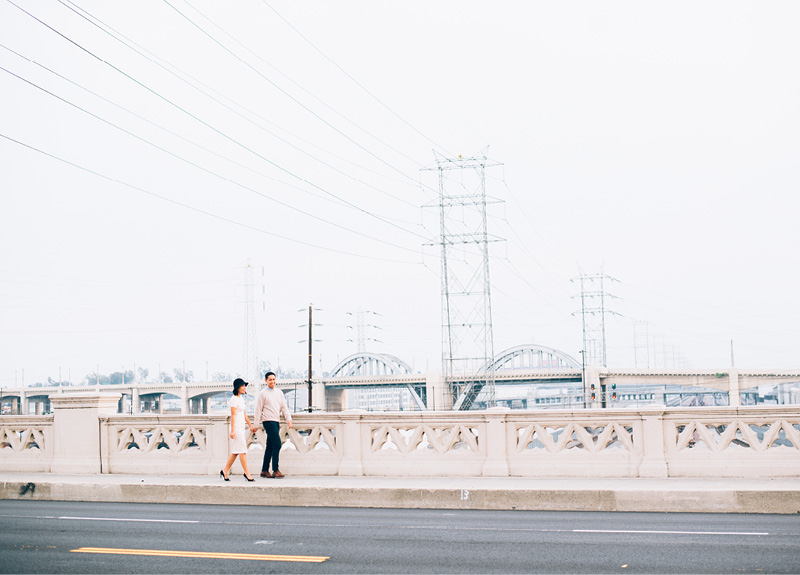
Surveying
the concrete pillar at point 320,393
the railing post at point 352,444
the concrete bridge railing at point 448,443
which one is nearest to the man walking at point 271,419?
the concrete bridge railing at point 448,443

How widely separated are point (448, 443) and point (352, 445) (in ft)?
5.36

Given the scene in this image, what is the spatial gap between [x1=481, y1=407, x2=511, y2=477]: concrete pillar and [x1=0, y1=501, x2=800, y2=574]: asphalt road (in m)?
1.51

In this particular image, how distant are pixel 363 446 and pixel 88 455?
17.4 feet

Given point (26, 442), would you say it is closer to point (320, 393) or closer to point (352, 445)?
point (352, 445)

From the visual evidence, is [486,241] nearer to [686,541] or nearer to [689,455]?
[689,455]

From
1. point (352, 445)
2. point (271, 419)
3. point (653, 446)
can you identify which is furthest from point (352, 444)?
point (653, 446)

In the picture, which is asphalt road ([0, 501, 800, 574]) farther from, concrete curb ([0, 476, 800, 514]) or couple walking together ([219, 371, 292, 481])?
couple walking together ([219, 371, 292, 481])

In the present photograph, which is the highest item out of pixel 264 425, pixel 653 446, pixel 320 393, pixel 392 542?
pixel 264 425

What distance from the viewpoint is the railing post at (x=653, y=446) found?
12.7m

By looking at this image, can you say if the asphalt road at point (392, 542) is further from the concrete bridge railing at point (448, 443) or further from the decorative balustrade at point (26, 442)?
the decorative balustrade at point (26, 442)

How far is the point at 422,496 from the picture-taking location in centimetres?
1231

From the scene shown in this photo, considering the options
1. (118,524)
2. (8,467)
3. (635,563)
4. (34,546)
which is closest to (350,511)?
(118,524)

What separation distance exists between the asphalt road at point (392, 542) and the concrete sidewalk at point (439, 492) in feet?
0.94

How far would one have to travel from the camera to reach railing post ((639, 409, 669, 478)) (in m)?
12.7
